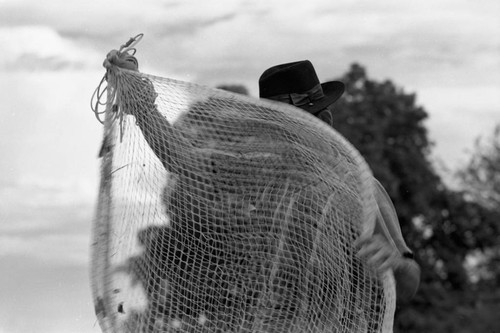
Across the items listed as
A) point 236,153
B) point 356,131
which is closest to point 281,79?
point 236,153

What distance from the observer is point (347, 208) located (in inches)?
182

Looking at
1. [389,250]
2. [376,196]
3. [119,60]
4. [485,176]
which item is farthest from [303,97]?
[485,176]

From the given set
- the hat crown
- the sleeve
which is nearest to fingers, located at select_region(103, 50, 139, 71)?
the hat crown

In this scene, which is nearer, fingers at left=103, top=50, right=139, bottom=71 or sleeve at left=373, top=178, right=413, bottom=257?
sleeve at left=373, top=178, right=413, bottom=257

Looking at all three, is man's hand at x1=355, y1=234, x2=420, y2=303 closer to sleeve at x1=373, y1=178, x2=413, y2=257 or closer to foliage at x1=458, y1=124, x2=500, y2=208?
sleeve at x1=373, y1=178, x2=413, y2=257

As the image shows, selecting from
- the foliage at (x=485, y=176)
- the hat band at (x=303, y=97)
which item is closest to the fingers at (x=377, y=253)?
the hat band at (x=303, y=97)

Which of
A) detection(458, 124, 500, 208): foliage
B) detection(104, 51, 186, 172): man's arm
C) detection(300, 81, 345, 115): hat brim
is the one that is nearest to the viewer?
detection(104, 51, 186, 172): man's arm

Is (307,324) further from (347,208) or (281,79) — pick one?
(281,79)

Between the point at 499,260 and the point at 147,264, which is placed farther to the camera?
the point at 499,260

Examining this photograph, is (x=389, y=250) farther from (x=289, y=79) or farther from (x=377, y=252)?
(x=289, y=79)

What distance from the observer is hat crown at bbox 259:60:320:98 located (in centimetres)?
530

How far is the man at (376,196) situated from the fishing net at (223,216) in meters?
0.16

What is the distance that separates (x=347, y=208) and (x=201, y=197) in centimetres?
61

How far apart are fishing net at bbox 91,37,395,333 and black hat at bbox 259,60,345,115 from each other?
56 cm
